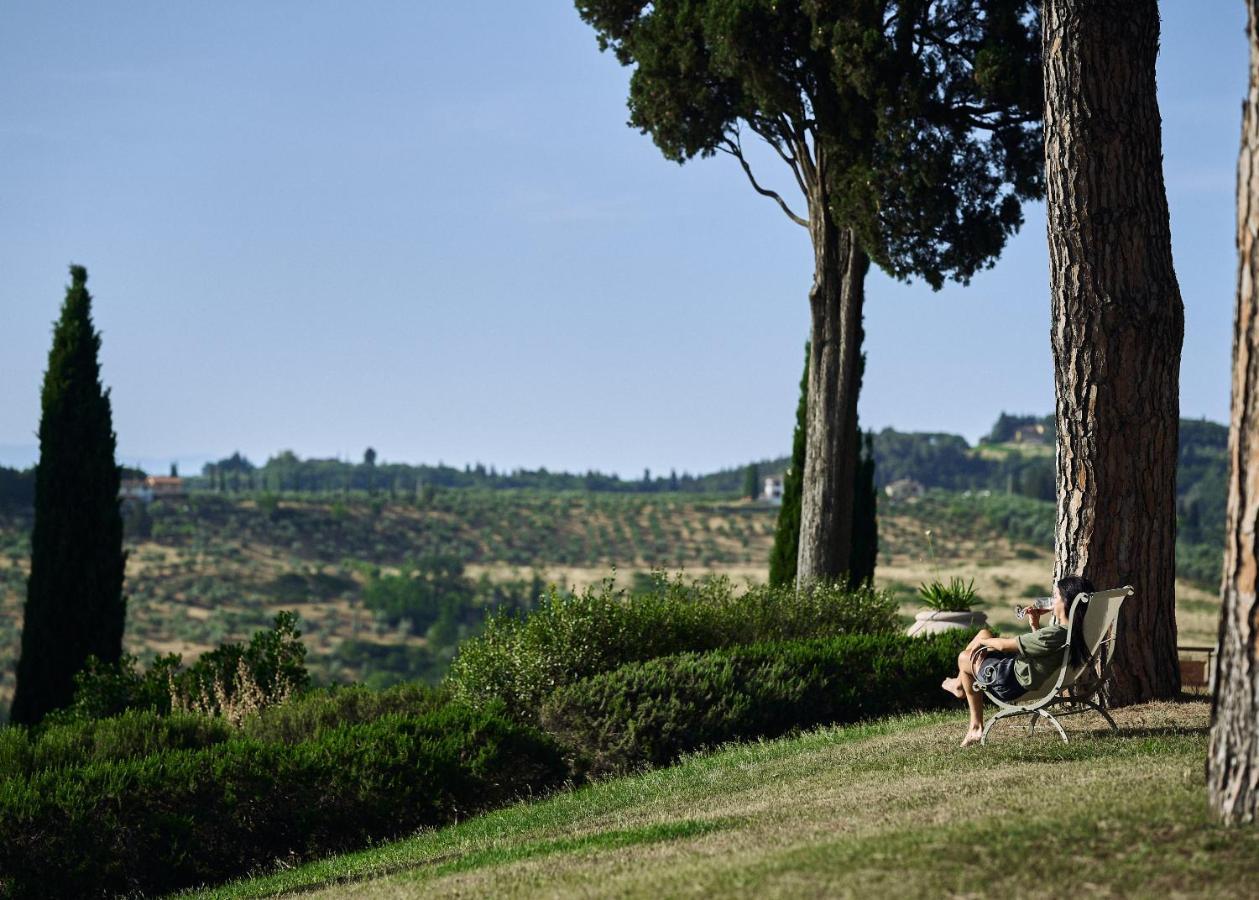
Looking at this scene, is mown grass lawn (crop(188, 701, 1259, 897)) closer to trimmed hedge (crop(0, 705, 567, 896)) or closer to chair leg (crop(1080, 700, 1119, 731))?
chair leg (crop(1080, 700, 1119, 731))

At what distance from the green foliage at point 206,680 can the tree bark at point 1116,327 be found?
7.59m

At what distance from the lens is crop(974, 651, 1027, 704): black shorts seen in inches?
314

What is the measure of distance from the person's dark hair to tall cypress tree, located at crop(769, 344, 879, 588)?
955 cm

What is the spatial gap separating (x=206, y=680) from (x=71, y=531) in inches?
229

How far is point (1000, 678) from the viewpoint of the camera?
7984 mm

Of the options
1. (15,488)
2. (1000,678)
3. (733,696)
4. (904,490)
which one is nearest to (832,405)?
(733,696)

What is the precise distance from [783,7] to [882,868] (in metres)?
12.2

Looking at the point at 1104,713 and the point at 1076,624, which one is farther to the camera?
the point at 1104,713

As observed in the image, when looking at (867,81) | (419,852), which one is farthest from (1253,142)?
(867,81)

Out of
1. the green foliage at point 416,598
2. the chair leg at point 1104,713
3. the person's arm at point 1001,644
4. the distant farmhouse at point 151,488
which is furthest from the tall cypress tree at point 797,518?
the distant farmhouse at point 151,488

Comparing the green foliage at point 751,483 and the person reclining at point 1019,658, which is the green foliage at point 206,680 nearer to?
the person reclining at point 1019,658

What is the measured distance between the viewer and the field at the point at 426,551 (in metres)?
45.5

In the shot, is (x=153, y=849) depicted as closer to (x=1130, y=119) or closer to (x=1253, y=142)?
(x=1253, y=142)

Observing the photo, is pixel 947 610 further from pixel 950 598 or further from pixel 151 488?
pixel 151 488
